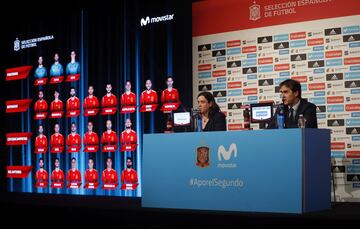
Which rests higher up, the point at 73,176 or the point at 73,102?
the point at 73,102

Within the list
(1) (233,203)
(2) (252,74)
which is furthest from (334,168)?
(1) (233,203)

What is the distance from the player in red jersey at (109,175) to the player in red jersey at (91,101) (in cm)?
83

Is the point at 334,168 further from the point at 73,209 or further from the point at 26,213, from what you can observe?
the point at 26,213

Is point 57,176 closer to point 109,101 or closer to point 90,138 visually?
point 90,138

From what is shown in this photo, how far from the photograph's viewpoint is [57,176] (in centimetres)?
835

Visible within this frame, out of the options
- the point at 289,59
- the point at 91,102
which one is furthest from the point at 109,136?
the point at 289,59

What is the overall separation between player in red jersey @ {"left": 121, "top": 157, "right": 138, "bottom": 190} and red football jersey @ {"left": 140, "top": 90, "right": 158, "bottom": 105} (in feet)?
2.72

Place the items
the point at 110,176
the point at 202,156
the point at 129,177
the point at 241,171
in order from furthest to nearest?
the point at 110,176 < the point at 129,177 < the point at 202,156 < the point at 241,171

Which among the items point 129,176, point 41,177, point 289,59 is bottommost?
point 41,177

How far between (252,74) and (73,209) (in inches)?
111

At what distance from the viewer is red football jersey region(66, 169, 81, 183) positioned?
8125 mm

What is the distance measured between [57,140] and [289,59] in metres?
3.85

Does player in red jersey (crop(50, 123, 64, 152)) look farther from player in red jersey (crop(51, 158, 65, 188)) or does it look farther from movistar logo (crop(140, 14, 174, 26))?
movistar logo (crop(140, 14, 174, 26))

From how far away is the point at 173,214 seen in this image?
4637mm
